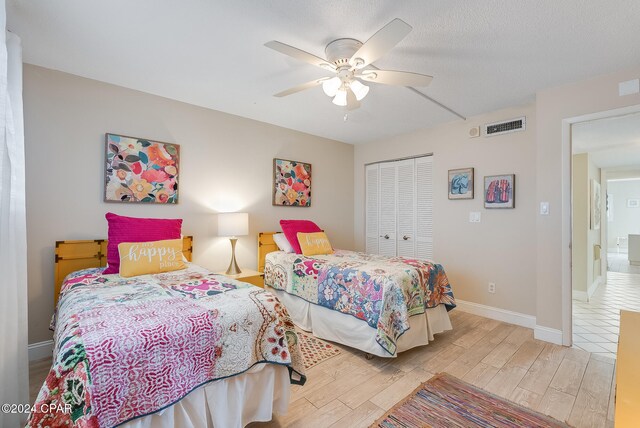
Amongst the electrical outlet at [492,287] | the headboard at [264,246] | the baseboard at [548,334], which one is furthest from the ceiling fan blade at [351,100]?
the baseboard at [548,334]

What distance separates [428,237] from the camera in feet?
13.3

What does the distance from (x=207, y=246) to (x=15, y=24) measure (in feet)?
7.50

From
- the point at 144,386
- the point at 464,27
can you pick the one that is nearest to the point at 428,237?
the point at 464,27

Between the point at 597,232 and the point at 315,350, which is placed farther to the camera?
the point at 597,232

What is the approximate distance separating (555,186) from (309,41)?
2.62 m

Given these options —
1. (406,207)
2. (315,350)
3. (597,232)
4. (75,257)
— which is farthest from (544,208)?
(75,257)

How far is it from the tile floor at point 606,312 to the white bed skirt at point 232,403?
9.30ft

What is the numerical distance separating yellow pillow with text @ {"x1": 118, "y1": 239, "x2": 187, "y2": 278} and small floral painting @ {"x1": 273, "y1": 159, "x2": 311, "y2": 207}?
1.68 m

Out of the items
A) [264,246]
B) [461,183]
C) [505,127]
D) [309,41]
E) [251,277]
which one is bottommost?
[251,277]

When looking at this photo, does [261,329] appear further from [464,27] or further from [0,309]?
[464,27]

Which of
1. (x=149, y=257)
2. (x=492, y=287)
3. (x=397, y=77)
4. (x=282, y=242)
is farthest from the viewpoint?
(x=282, y=242)

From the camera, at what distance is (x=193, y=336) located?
135cm

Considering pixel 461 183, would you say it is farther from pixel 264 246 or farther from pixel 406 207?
pixel 264 246

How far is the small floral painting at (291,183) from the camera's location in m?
3.97
